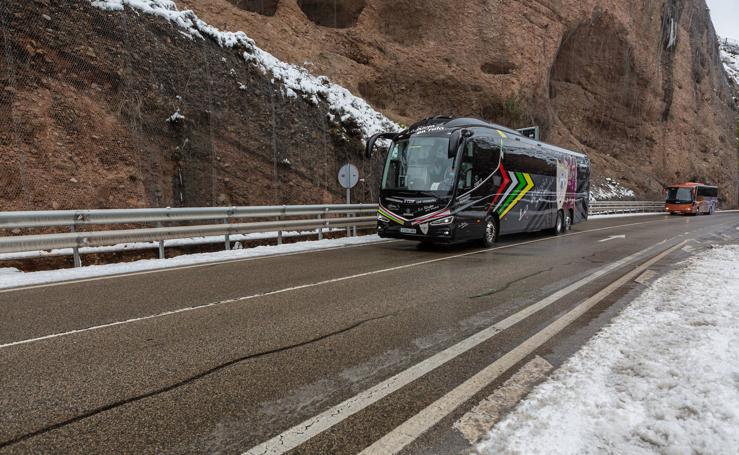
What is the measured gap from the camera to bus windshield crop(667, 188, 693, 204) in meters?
35.1

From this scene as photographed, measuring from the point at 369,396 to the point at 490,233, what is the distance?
10028 mm

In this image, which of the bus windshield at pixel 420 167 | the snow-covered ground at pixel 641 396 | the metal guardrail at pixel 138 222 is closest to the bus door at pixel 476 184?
the bus windshield at pixel 420 167

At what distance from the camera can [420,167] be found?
11156 mm

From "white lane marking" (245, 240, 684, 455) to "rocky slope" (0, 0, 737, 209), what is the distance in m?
10.9

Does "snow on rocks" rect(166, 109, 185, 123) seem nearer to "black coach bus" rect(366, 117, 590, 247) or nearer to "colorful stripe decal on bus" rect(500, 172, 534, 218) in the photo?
"black coach bus" rect(366, 117, 590, 247)

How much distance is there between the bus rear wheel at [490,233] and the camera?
11.9m

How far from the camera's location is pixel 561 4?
34.5 m

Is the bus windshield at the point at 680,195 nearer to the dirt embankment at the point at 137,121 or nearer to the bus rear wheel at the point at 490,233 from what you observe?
the bus rear wheel at the point at 490,233

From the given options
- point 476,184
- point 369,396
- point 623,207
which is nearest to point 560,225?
A: point 476,184

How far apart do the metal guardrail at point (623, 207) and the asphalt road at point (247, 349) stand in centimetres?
2746

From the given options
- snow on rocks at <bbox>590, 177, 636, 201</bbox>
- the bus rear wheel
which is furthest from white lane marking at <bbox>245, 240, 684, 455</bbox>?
snow on rocks at <bbox>590, 177, 636, 201</bbox>

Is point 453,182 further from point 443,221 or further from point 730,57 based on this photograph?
point 730,57

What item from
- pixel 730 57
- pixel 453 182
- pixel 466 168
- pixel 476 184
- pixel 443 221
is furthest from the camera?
pixel 730 57

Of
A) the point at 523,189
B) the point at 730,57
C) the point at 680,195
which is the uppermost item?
the point at 730,57
